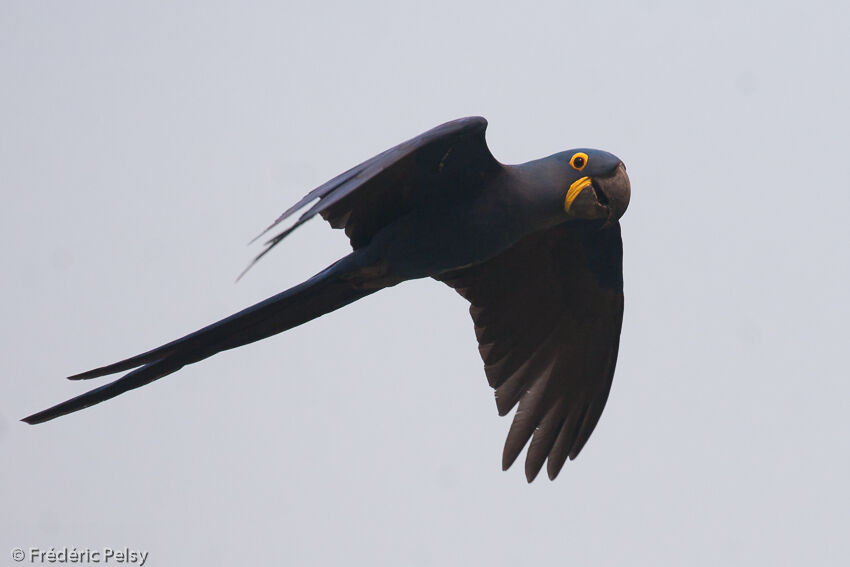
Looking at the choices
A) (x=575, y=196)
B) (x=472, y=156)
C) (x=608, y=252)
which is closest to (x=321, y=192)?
(x=472, y=156)

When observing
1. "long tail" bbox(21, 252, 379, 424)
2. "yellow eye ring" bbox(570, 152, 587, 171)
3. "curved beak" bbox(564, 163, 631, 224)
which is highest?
"yellow eye ring" bbox(570, 152, 587, 171)

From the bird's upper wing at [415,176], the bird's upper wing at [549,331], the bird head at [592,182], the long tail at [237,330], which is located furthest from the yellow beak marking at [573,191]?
the long tail at [237,330]

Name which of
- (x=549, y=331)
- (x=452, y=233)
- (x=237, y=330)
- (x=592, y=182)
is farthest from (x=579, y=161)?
(x=237, y=330)

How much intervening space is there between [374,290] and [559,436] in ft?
6.02

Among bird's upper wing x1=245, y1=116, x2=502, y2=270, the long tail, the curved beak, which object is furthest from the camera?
the curved beak

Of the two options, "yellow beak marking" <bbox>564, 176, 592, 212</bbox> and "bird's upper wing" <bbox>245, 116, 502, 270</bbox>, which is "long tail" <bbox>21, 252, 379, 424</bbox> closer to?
"bird's upper wing" <bbox>245, 116, 502, 270</bbox>

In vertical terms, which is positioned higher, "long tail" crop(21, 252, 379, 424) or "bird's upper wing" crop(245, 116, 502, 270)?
"bird's upper wing" crop(245, 116, 502, 270)

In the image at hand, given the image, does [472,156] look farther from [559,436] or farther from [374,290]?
[559,436]

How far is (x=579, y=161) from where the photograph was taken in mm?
7336

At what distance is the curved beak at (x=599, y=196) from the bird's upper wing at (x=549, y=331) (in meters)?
0.83

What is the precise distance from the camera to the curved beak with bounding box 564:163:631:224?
23.9 feet

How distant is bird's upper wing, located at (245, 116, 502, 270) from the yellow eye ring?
410mm

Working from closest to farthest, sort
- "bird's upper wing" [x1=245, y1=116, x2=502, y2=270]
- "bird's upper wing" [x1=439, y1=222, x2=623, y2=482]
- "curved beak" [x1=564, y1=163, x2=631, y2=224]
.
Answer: "bird's upper wing" [x1=245, y1=116, x2=502, y2=270] → "curved beak" [x1=564, y1=163, x2=631, y2=224] → "bird's upper wing" [x1=439, y1=222, x2=623, y2=482]

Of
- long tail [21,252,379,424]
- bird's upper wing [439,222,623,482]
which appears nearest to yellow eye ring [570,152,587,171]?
bird's upper wing [439,222,623,482]
